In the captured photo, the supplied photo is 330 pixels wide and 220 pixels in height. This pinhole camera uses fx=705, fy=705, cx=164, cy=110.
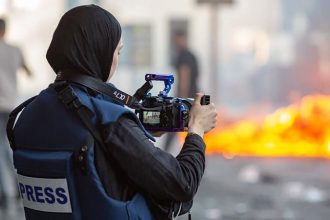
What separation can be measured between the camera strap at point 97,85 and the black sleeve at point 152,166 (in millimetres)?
95

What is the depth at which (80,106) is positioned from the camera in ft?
6.30

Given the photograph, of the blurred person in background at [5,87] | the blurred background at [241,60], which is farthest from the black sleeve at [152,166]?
the blurred background at [241,60]

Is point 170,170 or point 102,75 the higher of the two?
point 102,75

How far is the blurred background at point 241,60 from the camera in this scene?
9094 millimetres

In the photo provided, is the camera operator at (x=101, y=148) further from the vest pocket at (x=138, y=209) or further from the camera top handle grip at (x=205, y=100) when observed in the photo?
the camera top handle grip at (x=205, y=100)

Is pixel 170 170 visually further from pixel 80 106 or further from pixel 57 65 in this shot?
pixel 57 65

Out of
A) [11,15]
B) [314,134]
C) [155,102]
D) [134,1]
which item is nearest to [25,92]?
[11,15]

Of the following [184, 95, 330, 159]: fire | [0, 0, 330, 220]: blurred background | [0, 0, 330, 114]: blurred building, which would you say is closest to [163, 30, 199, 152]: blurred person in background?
[0, 0, 330, 220]: blurred background

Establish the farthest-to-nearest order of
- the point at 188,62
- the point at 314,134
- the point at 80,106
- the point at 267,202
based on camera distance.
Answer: the point at 314,134
the point at 188,62
the point at 267,202
the point at 80,106

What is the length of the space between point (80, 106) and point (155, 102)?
0.34m

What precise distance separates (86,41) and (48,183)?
1.35 feet

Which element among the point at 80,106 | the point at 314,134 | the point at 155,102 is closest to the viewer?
the point at 80,106

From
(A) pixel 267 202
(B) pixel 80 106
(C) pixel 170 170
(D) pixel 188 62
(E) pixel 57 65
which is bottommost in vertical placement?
(A) pixel 267 202

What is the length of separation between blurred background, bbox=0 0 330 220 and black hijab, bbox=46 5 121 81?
6.88 m
